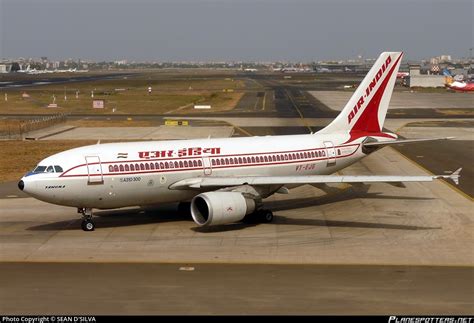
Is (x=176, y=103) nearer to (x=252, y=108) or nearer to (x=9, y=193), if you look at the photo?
(x=252, y=108)

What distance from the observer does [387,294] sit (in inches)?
962

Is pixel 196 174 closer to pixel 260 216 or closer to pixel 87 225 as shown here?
pixel 260 216

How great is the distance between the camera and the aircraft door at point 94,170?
1346 inches

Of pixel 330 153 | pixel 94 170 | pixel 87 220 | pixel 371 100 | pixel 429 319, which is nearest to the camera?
pixel 429 319

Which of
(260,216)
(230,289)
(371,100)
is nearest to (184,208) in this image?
(260,216)

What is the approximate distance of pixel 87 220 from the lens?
116 feet

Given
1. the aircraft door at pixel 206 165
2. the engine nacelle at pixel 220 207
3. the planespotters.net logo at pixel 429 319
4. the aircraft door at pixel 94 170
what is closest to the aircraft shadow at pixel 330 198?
the aircraft door at pixel 206 165

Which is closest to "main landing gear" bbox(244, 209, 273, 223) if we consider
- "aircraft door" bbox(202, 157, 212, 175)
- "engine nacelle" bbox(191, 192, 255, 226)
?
"engine nacelle" bbox(191, 192, 255, 226)

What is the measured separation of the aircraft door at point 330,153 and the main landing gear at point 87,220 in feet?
46.4

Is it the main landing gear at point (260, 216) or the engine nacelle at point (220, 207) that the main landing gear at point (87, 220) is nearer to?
the engine nacelle at point (220, 207)

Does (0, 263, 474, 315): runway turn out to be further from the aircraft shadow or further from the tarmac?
the aircraft shadow

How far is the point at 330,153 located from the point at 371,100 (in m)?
5.16

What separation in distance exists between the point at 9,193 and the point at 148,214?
461 inches

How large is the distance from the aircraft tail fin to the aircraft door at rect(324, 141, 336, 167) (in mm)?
1967
